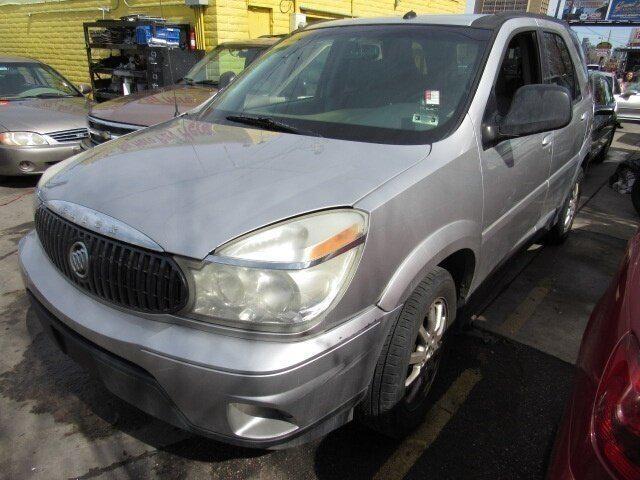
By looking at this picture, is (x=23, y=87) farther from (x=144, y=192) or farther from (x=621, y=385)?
(x=621, y=385)

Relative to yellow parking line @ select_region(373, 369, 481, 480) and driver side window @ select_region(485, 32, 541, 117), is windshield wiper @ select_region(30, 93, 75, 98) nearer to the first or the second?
driver side window @ select_region(485, 32, 541, 117)

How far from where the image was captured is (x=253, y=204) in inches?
66.7

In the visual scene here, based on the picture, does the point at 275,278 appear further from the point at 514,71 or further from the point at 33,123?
the point at 33,123

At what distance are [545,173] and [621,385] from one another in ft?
7.73

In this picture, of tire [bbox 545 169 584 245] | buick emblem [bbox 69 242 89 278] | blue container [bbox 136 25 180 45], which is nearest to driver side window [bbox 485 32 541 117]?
tire [bbox 545 169 584 245]

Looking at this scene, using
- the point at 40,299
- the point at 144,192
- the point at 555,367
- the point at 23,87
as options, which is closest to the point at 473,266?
the point at 555,367

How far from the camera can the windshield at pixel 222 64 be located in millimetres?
6840

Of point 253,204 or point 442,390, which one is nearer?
point 253,204

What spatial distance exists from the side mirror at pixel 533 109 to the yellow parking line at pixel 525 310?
56.9 inches

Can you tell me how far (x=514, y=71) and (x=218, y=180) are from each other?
2.04m

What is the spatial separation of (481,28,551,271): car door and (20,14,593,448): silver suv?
0.02 m

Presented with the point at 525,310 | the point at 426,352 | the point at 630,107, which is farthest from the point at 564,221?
the point at 630,107

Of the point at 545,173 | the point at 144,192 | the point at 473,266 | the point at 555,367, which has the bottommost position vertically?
the point at 555,367

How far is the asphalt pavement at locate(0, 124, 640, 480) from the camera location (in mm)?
2137
